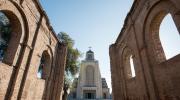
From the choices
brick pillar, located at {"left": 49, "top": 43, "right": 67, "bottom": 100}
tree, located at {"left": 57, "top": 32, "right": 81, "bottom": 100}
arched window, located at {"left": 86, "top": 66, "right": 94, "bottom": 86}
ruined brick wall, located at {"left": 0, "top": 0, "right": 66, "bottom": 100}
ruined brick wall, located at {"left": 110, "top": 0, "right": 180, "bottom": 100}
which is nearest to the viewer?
ruined brick wall, located at {"left": 110, "top": 0, "right": 180, "bottom": 100}

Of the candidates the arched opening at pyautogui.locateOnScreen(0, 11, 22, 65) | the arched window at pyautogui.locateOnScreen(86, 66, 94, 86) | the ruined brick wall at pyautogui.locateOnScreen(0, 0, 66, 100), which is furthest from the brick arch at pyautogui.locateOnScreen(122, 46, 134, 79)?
the arched window at pyautogui.locateOnScreen(86, 66, 94, 86)

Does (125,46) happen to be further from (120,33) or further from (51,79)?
(51,79)

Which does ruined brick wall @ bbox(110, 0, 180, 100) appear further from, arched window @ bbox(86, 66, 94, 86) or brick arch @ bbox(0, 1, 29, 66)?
arched window @ bbox(86, 66, 94, 86)

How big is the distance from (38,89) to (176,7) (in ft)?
26.1

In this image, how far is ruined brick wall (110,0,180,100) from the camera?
5.01 metres

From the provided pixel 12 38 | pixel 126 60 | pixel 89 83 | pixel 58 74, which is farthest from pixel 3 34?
pixel 89 83

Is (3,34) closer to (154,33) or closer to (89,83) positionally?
(154,33)

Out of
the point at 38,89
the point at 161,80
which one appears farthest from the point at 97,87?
the point at 161,80

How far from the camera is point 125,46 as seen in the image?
9.80 m

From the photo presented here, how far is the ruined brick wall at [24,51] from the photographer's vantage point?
17.8 ft

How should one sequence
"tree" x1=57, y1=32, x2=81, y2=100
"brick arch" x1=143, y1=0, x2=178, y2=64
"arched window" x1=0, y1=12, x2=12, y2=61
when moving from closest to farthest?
"brick arch" x1=143, y1=0, x2=178, y2=64, "arched window" x1=0, y1=12, x2=12, y2=61, "tree" x1=57, y1=32, x2=81, y2=100

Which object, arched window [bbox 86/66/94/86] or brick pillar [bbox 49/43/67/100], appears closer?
brick pillar [bbox 49/43/67/100]

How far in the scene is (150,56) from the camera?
254 inches

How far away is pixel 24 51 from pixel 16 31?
3.26 ft
